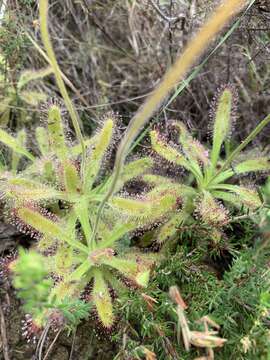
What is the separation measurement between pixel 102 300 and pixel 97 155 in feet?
1.96

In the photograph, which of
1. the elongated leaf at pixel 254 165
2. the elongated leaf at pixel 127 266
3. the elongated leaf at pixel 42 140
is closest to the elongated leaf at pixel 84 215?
the elongated leaf at pixel 127 266

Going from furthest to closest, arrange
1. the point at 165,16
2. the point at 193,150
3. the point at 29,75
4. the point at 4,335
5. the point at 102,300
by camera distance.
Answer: the point at 29,75 → the point at 165,16 → the point at 193,150 → the point at 4,335 → the point at 102,300

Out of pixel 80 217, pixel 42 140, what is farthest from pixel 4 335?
pixel 42 140

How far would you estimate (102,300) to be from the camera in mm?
1692

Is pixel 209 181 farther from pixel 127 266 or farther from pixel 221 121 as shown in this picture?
pixel 127 266

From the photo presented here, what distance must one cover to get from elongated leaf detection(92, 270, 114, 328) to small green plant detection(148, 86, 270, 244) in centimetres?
28

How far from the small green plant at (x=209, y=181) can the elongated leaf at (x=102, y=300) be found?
0.28 meters

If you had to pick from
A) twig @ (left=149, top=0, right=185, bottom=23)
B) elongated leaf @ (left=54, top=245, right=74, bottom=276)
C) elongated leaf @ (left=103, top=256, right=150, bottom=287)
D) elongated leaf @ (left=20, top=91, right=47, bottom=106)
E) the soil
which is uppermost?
twig @ (left=149, top=0, right=185, bottom=23)

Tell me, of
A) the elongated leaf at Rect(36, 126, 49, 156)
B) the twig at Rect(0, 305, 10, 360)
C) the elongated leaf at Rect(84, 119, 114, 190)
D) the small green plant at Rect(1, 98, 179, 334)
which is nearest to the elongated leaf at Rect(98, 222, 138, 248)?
the small green plant at Rect(1, 98, 179, 334)

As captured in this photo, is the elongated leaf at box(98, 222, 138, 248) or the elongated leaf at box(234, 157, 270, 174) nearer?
the elongated leaf at box(98, 222, 138, 248)

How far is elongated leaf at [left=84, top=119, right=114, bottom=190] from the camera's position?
1.94m

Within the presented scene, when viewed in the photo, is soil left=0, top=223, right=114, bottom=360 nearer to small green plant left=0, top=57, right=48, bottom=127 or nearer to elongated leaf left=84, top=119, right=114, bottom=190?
elongated leaf left=84, top=119, right=114, bottom=190

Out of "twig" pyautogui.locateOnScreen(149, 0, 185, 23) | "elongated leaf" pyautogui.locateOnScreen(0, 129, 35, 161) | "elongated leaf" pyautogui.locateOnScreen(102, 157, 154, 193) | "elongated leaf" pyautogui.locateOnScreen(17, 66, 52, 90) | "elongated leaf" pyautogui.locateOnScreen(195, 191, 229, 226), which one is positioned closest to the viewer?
"elongated leaf" pyautogui.locateOnScreen(195, 191, 229, 226)

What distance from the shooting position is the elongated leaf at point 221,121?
204 centimetres
